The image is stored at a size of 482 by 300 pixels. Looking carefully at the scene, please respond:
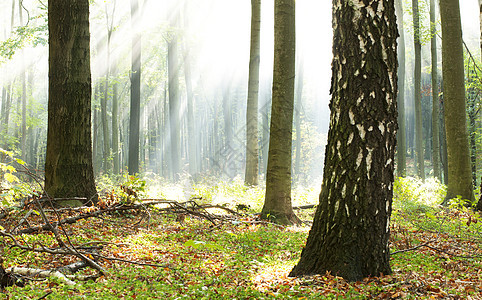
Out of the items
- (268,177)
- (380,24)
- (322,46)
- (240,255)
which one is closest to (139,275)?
(240,255)

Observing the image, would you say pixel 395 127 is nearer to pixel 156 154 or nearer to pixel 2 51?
pixel 2 51

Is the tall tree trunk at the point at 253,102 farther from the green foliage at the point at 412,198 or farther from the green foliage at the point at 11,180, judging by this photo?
the green foliage at the point at 11,180

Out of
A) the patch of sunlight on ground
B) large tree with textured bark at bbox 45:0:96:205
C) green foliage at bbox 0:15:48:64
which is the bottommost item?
the patch of sunlight on ground

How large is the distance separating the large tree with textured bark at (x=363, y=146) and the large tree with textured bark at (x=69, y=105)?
4.74 metres

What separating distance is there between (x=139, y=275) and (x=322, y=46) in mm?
36575

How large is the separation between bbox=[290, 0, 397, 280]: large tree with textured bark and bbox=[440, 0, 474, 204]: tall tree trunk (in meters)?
6.63

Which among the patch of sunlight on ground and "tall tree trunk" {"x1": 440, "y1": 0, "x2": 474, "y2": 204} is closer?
the patch of sunlight on ground

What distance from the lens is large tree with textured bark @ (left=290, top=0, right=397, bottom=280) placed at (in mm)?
3045

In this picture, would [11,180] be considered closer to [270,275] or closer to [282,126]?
[270,275]

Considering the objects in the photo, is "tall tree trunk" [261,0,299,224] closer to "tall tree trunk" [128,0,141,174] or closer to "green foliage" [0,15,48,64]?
"tall tree trunk" [128,0,141,174]

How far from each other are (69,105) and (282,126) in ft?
13.7

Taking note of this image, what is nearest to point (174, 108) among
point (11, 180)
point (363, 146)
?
point (11, 180)

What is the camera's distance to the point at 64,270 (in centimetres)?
328

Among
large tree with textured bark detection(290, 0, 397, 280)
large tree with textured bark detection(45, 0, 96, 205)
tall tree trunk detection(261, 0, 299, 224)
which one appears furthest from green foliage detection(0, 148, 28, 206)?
tall tree trunk detection(261, 0, 299, 224)
